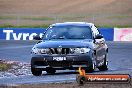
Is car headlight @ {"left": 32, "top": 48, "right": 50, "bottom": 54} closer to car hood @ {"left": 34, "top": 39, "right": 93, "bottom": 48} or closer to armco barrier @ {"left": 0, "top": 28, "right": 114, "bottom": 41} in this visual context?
car hood @ {"left": 34, "top": 39, "right": 93, "bottom": 48}

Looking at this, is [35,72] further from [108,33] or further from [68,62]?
[108,33]

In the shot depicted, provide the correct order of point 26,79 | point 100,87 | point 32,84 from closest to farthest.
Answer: point 100,87
point 32,84
point 26,79

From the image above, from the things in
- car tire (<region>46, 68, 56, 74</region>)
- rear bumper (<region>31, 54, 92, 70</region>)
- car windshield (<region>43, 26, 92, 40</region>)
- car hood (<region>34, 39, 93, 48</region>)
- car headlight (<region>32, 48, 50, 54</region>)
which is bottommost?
car tire (<region>46, 68, 56, 74</region>)

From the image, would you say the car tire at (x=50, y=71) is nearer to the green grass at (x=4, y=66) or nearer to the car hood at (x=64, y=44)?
the car hood at (x=64, y=44)

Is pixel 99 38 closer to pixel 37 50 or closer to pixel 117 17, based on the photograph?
pixel 37 50

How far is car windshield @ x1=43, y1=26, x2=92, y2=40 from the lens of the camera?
804 inches

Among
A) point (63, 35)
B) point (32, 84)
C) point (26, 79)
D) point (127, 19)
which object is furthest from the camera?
point (127, 19)

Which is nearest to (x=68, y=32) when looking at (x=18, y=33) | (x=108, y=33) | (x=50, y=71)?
(x=50, y=71)

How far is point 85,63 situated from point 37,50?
134cm

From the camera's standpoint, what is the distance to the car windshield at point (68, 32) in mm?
20422

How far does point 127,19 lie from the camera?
73.1m

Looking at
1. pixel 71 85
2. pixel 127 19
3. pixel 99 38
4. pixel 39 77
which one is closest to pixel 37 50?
pixel 39 77

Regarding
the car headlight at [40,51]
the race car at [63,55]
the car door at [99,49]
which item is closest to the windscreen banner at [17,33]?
the car door at [99,49]

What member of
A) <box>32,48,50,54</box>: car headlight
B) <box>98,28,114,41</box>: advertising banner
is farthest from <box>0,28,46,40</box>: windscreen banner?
<box>32,48,50,54</box>: car headlight
